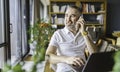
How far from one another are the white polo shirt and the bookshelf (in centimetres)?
440

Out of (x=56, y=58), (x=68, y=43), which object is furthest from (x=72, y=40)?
(x=56, y=58)

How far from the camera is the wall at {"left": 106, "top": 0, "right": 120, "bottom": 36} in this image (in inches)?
269

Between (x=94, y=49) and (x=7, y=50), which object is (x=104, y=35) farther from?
(x=94, y=49)

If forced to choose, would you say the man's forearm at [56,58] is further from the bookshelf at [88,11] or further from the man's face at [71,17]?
the bookshelf at [88,11]

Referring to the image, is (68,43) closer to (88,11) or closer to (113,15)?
(88,11)

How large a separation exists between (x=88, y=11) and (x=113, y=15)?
0.81 metres

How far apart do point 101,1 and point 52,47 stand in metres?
4.84

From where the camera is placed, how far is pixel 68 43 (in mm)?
2100

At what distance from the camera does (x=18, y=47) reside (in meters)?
6.13

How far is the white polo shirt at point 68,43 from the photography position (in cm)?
207

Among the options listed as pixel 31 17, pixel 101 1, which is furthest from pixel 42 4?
pixel 101 1

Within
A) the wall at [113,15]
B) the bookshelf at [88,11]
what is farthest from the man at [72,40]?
the wall at [113,15]

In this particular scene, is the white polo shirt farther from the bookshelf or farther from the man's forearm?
the bookshelf

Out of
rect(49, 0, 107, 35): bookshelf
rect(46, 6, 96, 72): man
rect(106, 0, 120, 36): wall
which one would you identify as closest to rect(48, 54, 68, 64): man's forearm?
rect(46, 6, 96, 72): man
